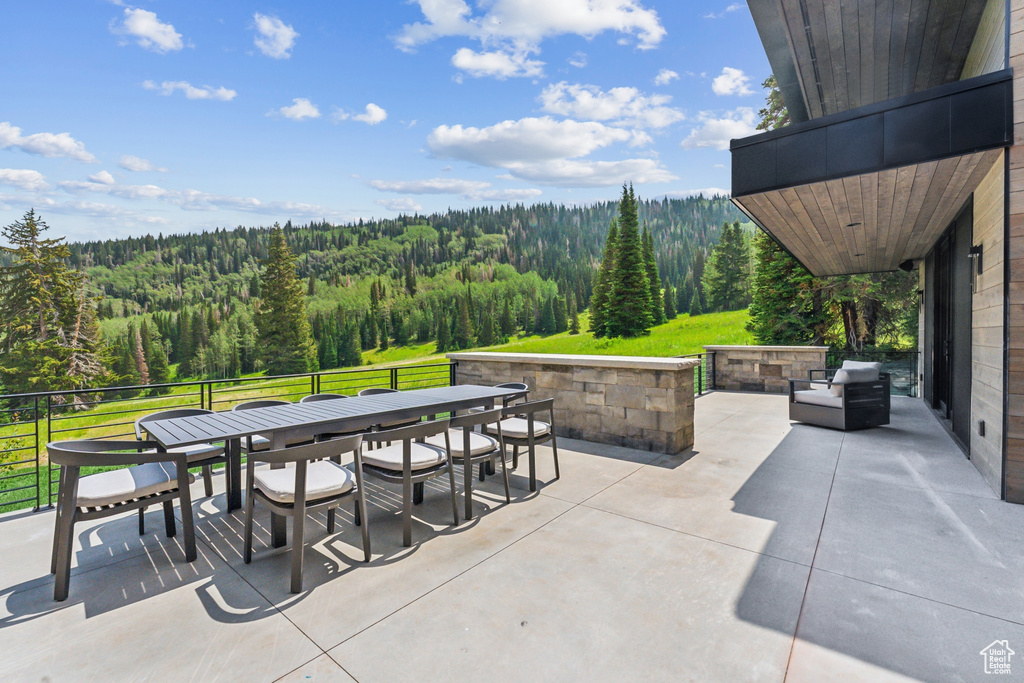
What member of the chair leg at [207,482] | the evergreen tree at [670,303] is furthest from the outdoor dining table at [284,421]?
the evergreen tree at [670,303]

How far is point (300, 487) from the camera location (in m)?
2.34

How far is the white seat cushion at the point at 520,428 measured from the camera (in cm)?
381

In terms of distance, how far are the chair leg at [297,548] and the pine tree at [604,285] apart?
3303 cm

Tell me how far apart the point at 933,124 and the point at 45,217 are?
3685 centimetres

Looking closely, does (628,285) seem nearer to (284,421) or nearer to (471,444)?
(471,444)

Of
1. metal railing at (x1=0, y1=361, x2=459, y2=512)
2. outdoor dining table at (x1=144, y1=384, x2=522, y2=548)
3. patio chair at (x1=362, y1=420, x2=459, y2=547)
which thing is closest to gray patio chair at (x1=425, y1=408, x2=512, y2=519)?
patio chair at (x1=362, y1=420, x2=459, y2=547)

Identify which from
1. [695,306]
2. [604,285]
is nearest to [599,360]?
[604,285]

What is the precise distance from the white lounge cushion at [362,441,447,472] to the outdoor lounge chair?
214 inches

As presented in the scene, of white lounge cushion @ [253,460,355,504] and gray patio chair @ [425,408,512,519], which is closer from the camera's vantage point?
white lounge cushion @ [253,460,355,504]

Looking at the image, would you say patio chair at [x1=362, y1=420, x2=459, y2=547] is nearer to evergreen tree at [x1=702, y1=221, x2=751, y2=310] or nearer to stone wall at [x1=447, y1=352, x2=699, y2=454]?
stone wall at [x1=447, y1=352, x2=699, y2=454]

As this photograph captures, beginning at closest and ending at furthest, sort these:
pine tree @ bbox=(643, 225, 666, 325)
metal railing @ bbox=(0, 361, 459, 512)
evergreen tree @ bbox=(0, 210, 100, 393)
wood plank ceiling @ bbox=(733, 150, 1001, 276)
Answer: metal railing @ bbox=(0, 361, 459, 512) < wood plank ceiling @ bbox=(733, 150, 1001, 276) < evergreen tree @ bbox=(0, 210, 100, 393) < pine tree @ bbox=(643, 225, 666, 325)

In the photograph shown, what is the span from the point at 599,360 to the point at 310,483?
3.33 m

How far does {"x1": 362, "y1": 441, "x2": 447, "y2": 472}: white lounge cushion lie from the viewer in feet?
9.77

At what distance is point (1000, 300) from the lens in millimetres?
3506
